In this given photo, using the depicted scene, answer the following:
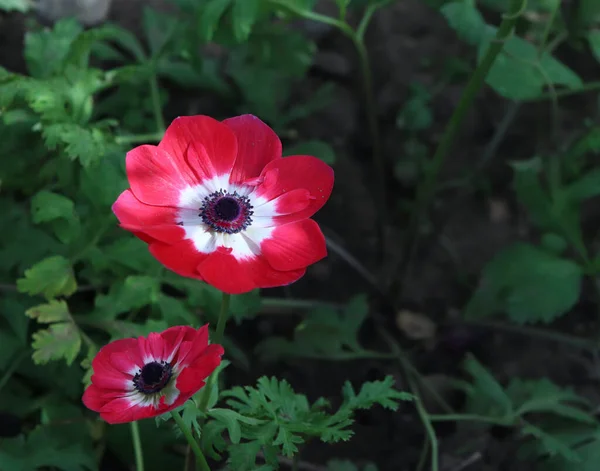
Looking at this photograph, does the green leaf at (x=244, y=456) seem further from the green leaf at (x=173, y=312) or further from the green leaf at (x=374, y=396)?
the green leaf at (x=173, y=312)

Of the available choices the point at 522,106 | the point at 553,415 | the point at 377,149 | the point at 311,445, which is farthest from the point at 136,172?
the point at 522,106

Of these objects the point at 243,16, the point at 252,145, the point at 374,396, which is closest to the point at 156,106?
the point at 243,16

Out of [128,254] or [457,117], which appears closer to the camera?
[128,254]

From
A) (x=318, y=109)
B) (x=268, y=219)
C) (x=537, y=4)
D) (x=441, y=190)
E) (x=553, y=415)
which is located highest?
(x=537, y=4)

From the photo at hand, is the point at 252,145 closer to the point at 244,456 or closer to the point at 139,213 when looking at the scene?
the point at 139,213

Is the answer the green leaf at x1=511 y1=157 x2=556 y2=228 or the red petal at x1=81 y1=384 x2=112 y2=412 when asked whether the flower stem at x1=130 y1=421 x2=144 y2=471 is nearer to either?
the red petal at x1=81 y1=384 x2=112 y2=412

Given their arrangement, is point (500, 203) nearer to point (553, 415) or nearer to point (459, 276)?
point (459, 276)

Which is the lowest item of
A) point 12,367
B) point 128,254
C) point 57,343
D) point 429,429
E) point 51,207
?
point 12,367

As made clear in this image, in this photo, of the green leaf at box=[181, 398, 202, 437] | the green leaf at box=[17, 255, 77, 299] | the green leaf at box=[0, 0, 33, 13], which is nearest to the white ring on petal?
the green leaf at box=[181, 398, 202, 437]
